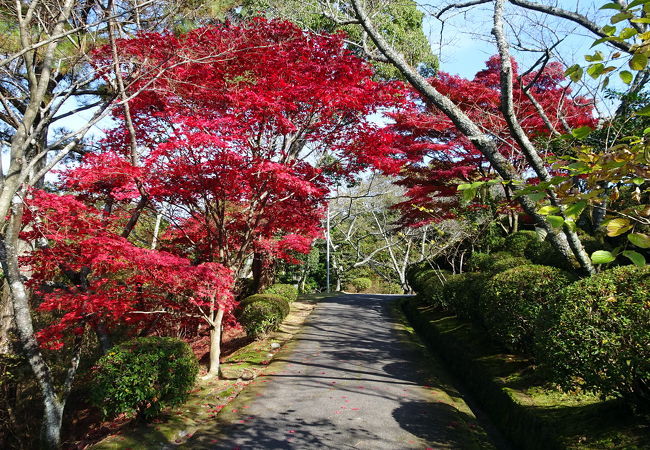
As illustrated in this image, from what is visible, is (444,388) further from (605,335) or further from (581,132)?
(581,132)

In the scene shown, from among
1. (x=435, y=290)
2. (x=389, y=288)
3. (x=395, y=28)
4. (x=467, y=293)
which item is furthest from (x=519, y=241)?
(x=389, y=288)

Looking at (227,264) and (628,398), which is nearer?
(628,398)

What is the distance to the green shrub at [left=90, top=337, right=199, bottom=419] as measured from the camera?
15.6 feet

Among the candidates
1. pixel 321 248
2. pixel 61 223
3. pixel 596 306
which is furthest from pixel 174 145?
pixel 321 248

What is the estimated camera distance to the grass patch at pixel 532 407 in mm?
3492

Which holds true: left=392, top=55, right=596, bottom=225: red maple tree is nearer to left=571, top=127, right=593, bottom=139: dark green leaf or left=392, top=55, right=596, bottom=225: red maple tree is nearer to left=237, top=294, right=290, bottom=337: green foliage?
left=237, top=294, right=290, bottom=337: green foliage

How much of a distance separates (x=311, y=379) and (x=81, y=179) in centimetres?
457

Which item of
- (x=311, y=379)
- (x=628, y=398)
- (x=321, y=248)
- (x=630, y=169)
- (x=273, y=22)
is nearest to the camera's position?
(x=630, y=169)

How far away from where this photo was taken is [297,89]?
21.9ft

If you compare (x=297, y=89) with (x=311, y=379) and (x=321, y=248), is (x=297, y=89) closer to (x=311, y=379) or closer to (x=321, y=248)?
(x=311, y=379)

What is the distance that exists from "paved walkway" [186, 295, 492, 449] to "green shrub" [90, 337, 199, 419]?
738 millimetres

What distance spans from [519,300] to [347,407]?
2695mm

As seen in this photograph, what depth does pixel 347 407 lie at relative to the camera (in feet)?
17.2

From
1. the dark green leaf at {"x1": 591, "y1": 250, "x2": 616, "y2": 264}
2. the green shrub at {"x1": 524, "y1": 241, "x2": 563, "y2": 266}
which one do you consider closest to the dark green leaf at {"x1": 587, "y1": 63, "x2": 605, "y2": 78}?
the dark green leaf at {"x1": 591, "y1": 250, "x2": 616, "y2": 264}
